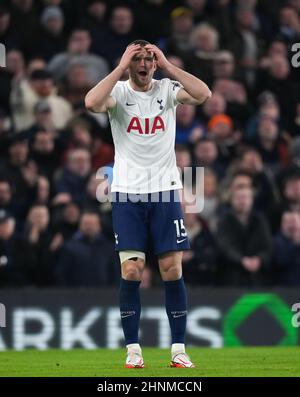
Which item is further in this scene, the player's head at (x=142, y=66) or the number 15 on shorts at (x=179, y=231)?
the number 15 on shorts at (x=179, y=231)

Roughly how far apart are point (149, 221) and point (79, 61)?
802 cm

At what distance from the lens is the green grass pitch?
32.2 ft

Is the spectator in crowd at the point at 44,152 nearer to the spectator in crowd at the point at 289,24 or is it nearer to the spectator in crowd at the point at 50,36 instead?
the spectator in crowd at the point at 50,36

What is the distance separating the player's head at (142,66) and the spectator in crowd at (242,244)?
526 centimetres

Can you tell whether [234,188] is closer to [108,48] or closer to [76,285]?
[76,285]

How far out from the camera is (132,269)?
10.2 meters

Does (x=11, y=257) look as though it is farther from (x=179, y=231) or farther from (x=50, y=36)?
(x=179, y=231)

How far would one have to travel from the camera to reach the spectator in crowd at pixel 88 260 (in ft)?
49.4

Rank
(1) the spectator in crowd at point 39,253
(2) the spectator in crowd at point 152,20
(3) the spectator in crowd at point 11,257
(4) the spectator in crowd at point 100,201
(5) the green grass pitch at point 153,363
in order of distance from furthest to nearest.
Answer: (2) the spectator in crowd at point 152,20, (4) the spectator in crowd at point 100,201, (1) the spectator in crowd at point 39,253, (3) the spectator in crowd at point 11,257, (5) the green grass pitch at point 153,363

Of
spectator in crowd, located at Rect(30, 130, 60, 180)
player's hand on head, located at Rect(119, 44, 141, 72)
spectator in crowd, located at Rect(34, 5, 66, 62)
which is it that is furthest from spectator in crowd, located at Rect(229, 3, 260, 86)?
player's hand on head, located at Rect(119, 44, 141, 72)

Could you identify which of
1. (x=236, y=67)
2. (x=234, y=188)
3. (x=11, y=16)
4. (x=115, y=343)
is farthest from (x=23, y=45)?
(x=115, y=343)

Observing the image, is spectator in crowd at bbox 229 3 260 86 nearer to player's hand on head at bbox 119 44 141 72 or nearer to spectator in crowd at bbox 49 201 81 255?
spectator in crowd at bbox 49 201 81 255

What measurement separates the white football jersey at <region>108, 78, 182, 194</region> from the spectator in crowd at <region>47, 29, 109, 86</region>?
764 cm

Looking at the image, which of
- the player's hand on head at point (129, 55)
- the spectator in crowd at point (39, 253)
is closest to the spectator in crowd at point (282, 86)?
the spectator in crowd at point (39, 253)
